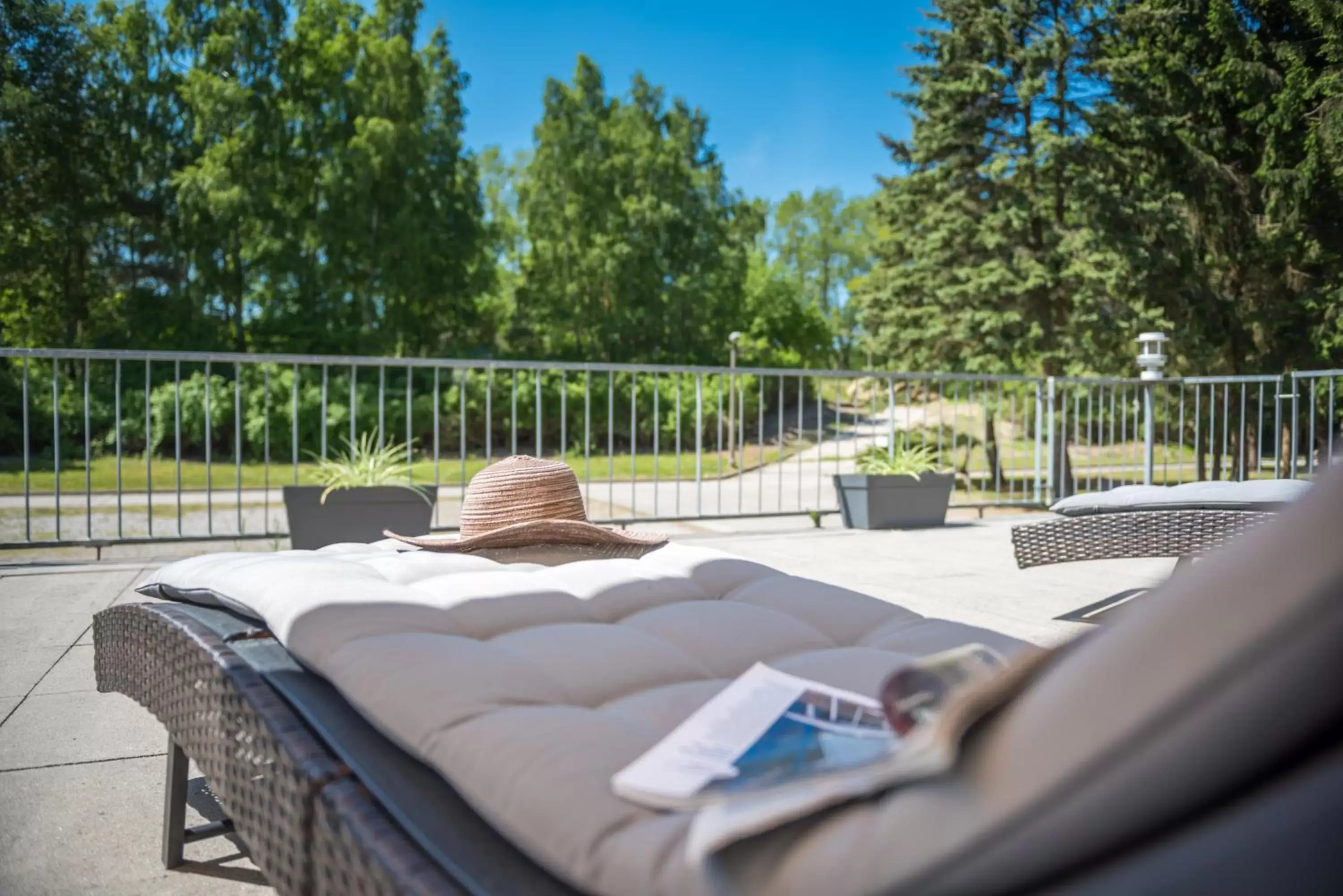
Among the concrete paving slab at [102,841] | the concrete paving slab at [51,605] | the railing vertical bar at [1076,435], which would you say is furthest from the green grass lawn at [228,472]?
the concrete paving slab at [102,841]

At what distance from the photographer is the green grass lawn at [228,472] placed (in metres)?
11.8

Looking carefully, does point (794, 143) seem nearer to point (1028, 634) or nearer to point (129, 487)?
point (129, 487)

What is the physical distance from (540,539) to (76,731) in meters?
1.14

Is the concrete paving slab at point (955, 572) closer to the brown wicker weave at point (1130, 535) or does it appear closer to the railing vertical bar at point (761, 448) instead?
the brown wicker weave at point (1130, 535)

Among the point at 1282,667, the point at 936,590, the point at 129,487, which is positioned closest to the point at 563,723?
the point at 1282,667

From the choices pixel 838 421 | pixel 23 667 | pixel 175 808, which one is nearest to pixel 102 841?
pixel 175 808

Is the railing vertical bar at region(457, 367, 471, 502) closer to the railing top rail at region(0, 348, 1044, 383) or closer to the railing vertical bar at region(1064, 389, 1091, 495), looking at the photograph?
the railing top rail at region(0, 348, 1044, 383)

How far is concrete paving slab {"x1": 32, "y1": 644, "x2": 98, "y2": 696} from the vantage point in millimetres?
2383

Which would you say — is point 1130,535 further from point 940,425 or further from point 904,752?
point 940,425

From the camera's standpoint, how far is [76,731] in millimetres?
2090

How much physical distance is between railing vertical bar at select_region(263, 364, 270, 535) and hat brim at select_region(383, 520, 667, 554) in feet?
8.62

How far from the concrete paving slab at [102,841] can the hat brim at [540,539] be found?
0.70 meters

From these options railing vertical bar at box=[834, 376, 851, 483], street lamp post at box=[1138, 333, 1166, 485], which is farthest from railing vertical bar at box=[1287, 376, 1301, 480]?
railing vertical bar at box=[834, 376, 851, 483]

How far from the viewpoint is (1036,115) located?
1284cm
